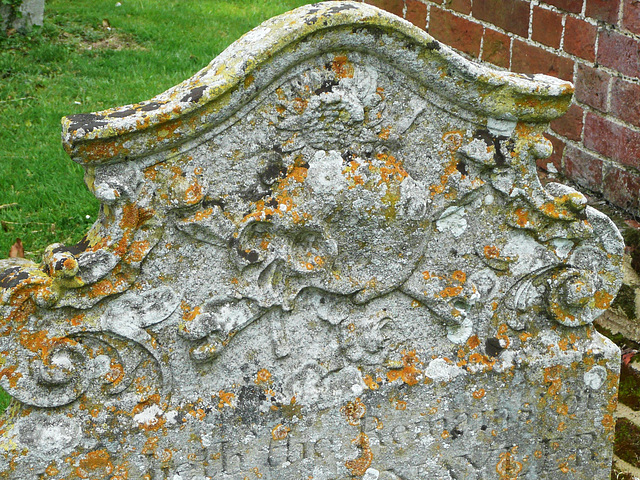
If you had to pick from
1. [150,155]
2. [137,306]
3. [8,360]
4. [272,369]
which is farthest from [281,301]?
[8,360]

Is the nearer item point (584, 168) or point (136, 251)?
point (136, 251)

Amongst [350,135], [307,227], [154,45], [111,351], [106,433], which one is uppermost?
[350,135]

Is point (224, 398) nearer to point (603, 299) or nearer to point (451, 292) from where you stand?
point (451, 292)

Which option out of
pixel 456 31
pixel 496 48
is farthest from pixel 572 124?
pixel 456 31

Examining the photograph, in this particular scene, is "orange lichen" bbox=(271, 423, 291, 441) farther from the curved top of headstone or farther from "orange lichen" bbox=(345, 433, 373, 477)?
the curved top of headstone

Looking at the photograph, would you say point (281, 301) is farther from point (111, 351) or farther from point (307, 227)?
point (111, 351)

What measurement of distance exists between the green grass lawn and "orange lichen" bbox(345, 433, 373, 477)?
1847 mm

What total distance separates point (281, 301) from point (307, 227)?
257 millimetres

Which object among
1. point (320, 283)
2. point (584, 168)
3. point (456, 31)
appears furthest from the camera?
point (456, 31)

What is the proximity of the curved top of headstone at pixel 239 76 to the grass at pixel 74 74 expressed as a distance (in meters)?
2.64

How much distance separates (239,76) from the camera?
2.22 meters

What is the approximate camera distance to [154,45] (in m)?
8.00

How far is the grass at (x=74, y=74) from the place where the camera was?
16.5 ft

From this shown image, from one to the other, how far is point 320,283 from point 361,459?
69 centimetres
